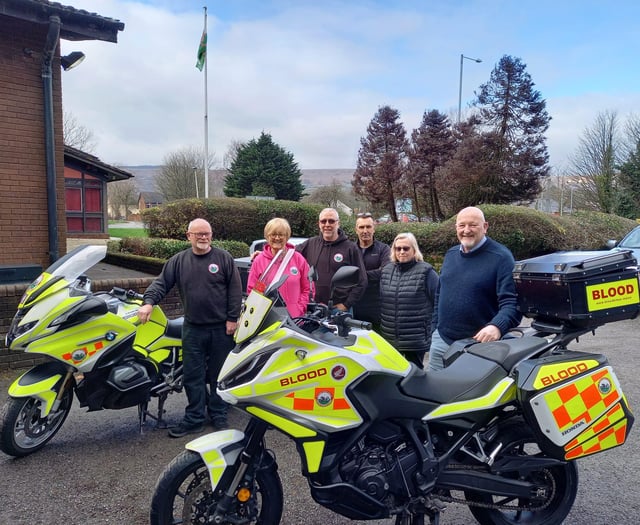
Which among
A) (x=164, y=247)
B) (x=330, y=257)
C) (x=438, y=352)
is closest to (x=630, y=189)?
(x=164, y=247)

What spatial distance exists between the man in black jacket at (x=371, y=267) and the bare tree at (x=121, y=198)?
62.4 m

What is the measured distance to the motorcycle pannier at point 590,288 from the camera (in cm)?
276

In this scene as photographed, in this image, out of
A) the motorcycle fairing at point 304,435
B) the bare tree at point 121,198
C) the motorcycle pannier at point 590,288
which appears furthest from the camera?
the bare tree at point 121,198

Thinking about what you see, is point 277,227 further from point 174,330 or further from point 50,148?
point 50,148

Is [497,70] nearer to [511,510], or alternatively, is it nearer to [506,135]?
[506,135]

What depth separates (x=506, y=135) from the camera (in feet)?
83.7

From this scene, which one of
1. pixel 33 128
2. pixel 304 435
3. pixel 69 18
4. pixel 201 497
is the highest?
pixel 69 18

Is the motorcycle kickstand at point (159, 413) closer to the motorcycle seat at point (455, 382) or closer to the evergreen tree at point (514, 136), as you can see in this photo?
the motorcycle seat at point (455, 382)

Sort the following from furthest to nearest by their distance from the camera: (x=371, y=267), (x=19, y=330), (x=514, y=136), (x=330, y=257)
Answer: (x=514, y=136) < (x=371, y=267) < (x=330, y=257) < (x=19, y=330)

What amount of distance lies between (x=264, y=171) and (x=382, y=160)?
7948mm

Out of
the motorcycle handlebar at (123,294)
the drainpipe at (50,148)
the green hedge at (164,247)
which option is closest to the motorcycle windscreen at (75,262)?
the motorcycle handlebar at (123,294)

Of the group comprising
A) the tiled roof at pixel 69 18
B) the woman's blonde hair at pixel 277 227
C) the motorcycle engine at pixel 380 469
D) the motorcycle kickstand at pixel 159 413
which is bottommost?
the motorcycle kickstand at pixel 159 413

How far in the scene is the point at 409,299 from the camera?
419 centimetres

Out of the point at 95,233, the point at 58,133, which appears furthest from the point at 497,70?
the point at 58,133
